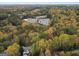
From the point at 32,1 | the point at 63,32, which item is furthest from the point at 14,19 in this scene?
the point at 63,32

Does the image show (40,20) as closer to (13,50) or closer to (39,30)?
(39,30)

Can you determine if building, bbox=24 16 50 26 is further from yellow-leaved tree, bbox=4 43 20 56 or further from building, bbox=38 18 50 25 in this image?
yellow-leaved tree, bbox=4 43 20 56

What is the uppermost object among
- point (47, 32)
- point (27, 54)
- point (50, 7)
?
point (50, 7)

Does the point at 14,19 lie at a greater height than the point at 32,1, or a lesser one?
lesser

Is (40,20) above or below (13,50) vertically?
above

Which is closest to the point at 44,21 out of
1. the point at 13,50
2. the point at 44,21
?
the point at 44,21

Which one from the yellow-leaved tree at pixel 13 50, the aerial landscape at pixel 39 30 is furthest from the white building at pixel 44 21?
the yellow-leaved tree at pixel 13 50

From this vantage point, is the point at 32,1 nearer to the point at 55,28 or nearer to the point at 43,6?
the point at 43,6

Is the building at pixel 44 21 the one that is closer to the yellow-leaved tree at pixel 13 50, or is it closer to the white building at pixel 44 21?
the white building at pixel 44 21
